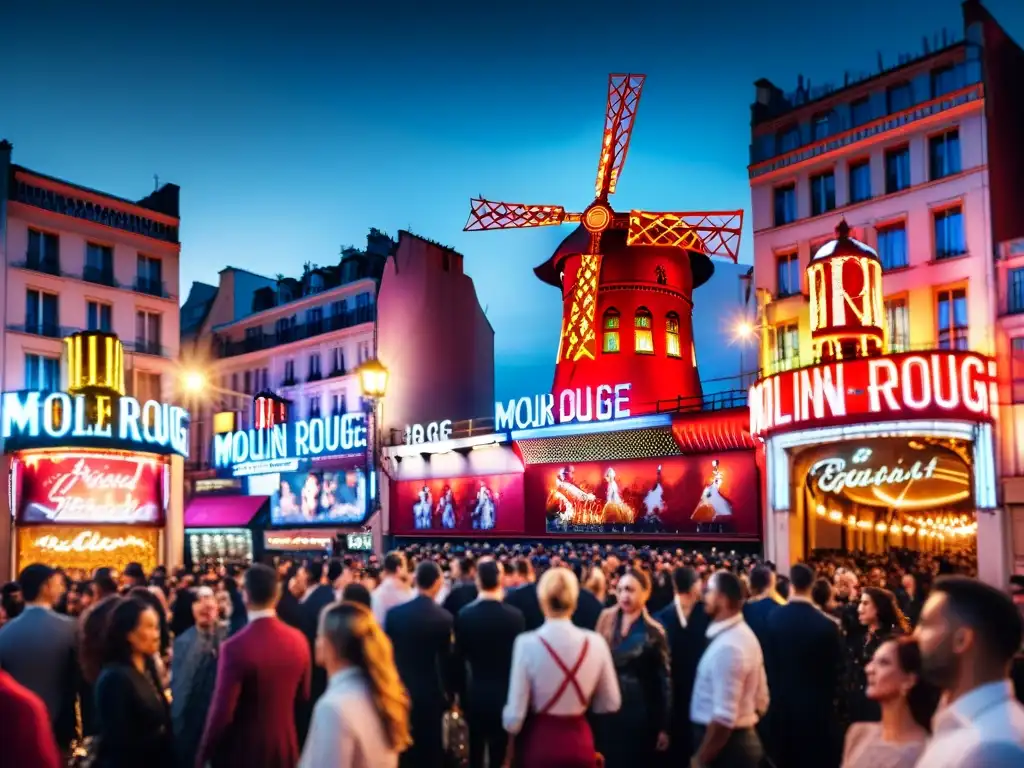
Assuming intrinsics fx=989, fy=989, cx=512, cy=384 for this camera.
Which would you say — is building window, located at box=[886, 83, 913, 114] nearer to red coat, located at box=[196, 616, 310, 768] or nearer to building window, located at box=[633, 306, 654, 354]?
building window, located at box=[633, 306, 654, 354]

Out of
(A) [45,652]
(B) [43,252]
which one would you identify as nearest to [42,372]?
(B) [43,252]

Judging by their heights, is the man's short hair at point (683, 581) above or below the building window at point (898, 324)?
below

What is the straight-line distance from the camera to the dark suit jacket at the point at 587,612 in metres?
8.41

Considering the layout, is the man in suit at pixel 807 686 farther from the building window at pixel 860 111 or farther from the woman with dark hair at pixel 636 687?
the building window at pixel 860 111

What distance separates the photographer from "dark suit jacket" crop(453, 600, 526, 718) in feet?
22.9

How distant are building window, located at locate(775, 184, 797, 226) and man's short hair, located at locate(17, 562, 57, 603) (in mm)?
21460

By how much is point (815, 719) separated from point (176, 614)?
17.5 feet

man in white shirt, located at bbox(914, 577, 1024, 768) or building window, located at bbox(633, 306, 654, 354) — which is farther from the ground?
building window, located at bbox(633, 306, 654, 354)

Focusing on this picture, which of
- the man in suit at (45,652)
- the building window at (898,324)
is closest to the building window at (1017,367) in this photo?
the building window at (898,324)

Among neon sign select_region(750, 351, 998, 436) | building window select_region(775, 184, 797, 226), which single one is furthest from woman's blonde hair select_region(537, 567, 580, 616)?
building window select_region(775, 184, 797, 226)

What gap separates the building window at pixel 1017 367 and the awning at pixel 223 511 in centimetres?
2716

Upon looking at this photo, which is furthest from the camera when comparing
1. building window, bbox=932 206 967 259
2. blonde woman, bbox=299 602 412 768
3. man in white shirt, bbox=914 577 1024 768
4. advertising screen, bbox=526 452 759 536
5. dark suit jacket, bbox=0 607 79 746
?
advertising screen, bbox=526 452 759 536

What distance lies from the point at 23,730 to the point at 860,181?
23.5 metres

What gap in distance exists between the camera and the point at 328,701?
366 centimetres
